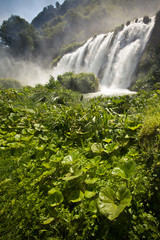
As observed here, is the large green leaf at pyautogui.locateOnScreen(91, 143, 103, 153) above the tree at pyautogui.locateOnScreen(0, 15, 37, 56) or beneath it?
beneath

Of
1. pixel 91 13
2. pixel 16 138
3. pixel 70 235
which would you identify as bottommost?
pixel 70 235

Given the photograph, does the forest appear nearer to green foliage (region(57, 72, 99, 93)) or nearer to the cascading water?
green foliage (region(57, 72, 99, 93))

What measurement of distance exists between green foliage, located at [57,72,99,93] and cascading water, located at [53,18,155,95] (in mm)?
2905

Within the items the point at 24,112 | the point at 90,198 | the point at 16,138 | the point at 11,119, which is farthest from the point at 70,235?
the point at 24,112

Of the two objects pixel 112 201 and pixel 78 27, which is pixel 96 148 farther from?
pixel 78 27

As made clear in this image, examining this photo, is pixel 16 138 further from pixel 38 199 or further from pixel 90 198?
pixel 90 198

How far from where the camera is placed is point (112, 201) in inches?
40.0

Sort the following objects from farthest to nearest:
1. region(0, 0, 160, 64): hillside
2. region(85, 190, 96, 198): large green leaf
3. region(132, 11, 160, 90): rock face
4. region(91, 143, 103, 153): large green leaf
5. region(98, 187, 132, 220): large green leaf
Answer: region(0, 0, 160, 64): hillside → region(132, 11, 160, 90): rock face → region(91, 143, 103, 153): large green leaf → region(85, 190, 96, 198): large green leaf → region(98, 187, 132, 220): large green leaf

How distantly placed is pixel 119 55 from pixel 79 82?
284 inches

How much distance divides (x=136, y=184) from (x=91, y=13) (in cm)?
4740

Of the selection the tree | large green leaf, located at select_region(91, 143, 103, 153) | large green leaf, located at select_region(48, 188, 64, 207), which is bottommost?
large green leaf, located at select_region(48, 188, 64, 207)

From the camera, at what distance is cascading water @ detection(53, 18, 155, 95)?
11.3m

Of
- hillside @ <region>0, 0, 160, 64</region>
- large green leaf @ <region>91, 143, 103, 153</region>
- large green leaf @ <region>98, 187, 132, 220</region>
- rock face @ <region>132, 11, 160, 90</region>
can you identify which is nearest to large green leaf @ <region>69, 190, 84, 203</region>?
large green leaf @ <region>98, 187, 132, 220</region>

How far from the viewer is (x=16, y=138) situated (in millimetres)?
2057
